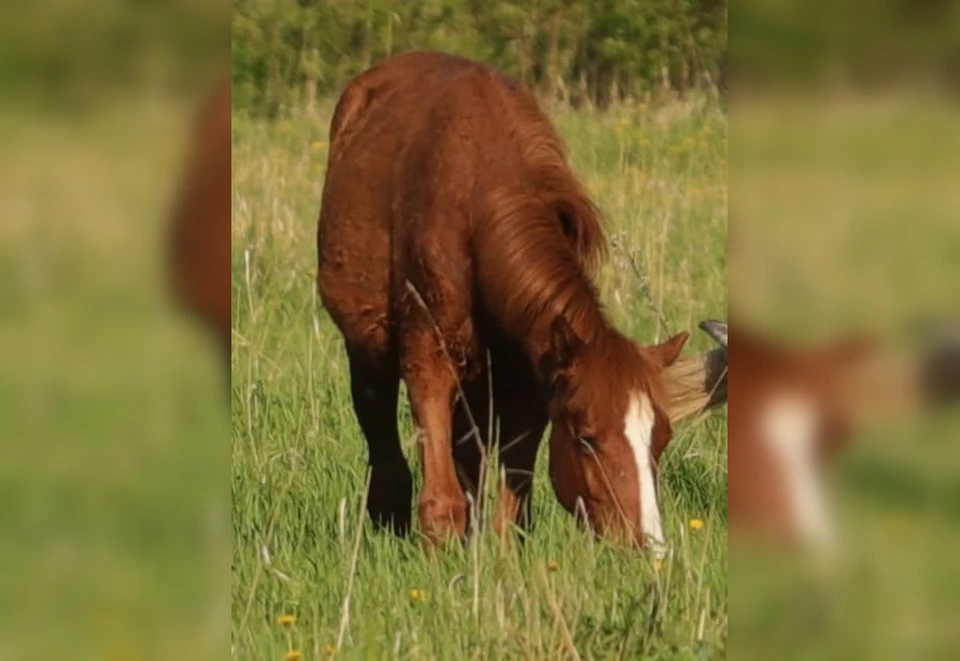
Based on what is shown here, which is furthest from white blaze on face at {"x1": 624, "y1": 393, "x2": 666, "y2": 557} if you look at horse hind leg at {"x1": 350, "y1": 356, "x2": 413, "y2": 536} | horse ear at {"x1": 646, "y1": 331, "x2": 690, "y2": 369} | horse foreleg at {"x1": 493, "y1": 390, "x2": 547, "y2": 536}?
horse hind leg at {"x1": 350, "y1": 356, "x2": 413, "y2": 536}

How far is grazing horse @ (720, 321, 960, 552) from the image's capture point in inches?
60.9

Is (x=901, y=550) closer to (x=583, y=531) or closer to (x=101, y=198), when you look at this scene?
(x=101, y=198)

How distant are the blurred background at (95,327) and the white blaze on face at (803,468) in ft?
2.03

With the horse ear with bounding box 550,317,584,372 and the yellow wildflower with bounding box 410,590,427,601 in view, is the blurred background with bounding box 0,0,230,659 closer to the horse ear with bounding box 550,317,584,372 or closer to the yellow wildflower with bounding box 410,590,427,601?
the yellow wildflower with bounding box 410,590,427,601

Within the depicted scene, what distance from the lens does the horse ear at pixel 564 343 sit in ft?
9.42

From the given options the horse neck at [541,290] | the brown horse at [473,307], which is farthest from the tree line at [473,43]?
the horse neck at [541,290]

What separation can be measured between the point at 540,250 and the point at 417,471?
102 cm

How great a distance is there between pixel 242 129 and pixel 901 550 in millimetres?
2911

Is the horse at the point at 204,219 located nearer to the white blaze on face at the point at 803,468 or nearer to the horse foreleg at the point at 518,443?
the white blaze on face at the point at 803,468

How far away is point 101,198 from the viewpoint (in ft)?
4.94

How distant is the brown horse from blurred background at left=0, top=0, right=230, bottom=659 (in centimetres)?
128

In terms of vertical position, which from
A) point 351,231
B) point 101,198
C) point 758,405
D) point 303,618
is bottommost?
point 303,618

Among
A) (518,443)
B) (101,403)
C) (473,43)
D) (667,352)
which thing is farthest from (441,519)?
(101,403)

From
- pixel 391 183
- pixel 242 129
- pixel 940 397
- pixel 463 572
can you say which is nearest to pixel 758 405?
pixel 940 397
